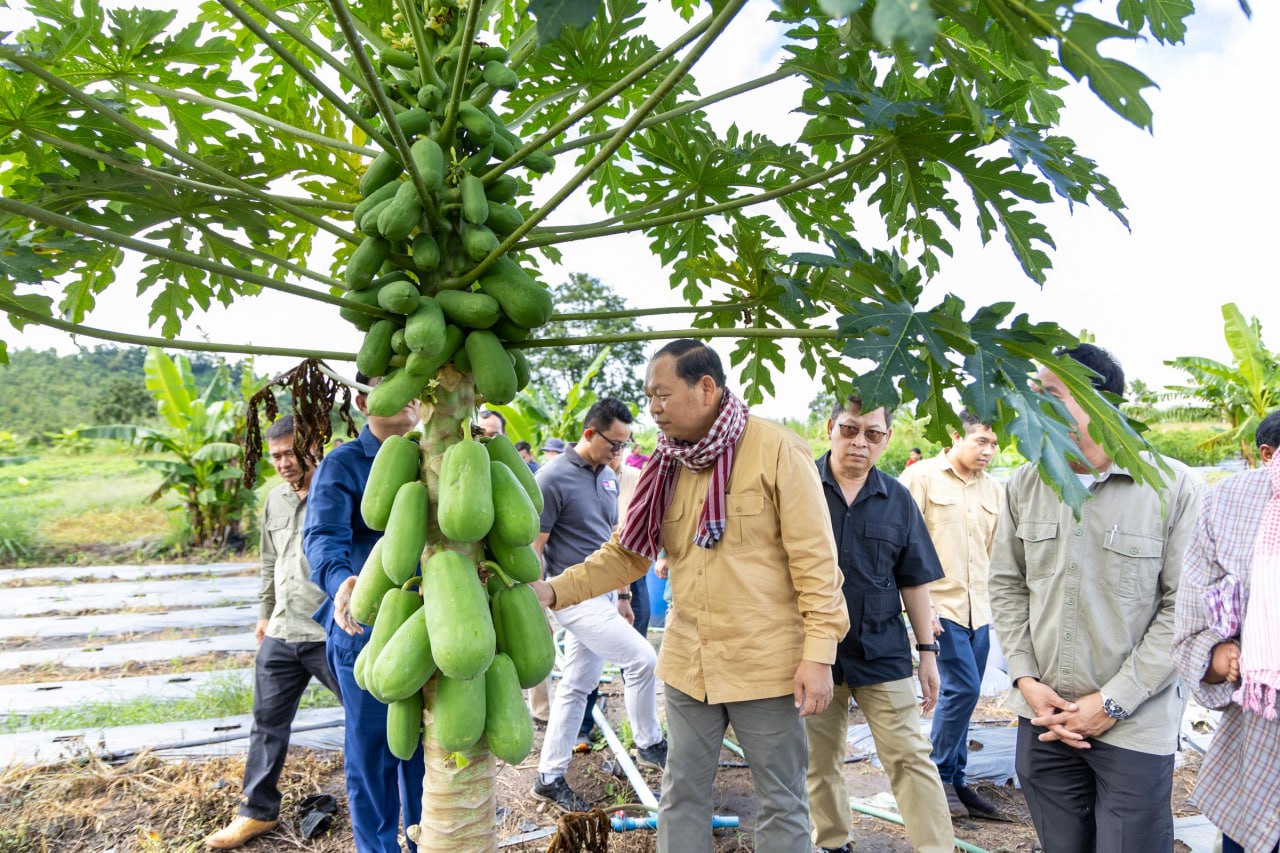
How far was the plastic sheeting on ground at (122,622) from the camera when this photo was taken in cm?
863

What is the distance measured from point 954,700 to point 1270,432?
2134 mm

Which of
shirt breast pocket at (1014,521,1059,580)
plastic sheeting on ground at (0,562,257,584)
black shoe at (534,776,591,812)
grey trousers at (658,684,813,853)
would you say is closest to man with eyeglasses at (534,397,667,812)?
black shoe at (534,776,591,812)

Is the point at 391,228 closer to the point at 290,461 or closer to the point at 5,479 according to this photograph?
the point at 290,461

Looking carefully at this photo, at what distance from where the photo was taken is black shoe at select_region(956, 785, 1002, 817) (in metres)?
4.20

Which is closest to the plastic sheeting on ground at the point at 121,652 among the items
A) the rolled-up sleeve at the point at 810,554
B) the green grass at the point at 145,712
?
the green grass at the point at 145,712

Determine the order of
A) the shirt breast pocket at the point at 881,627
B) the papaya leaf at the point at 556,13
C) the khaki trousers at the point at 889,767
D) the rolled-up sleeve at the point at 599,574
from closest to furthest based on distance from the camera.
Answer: the papaya leaf at the point at 556,13 → the rolled-up sleeve at the point at 599,574 → the khaki trousers at the point at 889,767 → the shirt breast pocket at the point at 881,627

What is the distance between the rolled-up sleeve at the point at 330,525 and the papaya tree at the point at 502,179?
842mm

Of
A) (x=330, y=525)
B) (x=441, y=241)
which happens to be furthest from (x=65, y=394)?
(x=441, y=241)

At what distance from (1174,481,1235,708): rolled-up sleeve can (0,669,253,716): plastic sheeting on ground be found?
237 inches

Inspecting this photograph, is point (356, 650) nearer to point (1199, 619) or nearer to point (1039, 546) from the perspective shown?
point (1039, 546)

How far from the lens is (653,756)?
4707mm

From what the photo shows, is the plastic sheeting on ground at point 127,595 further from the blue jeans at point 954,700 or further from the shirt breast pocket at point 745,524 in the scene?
the shirt breast pocket at point 745,524

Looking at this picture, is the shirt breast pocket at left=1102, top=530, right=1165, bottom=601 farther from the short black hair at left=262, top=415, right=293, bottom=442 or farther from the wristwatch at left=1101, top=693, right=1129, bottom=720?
the short black hair at left=262, top=415, right=293, bottom=442

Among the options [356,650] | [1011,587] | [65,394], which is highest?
[65,394]
